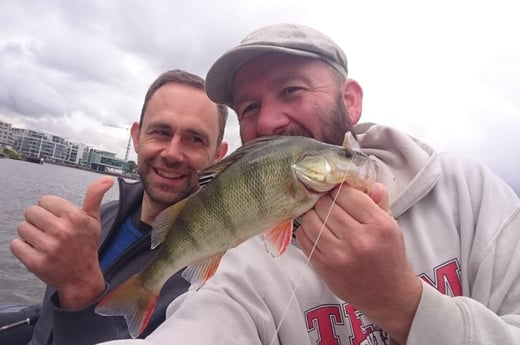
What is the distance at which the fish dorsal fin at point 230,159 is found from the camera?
6.18 feet

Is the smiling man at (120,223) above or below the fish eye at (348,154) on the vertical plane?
below

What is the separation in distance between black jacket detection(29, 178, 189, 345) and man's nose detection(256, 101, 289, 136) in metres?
1.51

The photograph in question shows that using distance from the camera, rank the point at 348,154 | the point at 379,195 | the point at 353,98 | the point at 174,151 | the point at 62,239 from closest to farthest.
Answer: the point at 379,195 → the point at 348,154 → the point at 62,239 → the point at 353,98 → the point at 174,151

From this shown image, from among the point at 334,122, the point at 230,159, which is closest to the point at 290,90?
the point at 334,122

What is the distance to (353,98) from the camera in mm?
2834

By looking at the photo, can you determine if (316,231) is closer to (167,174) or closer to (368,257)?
(368,257)

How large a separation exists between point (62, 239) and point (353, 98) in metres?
2.23

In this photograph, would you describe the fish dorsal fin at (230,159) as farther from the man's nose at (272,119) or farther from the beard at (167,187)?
the beard at (167,187)

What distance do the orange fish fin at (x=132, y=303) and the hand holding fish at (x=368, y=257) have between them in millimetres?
1055

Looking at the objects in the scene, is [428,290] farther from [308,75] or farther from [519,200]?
[308,75]

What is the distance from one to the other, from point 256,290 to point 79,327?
4.03ft

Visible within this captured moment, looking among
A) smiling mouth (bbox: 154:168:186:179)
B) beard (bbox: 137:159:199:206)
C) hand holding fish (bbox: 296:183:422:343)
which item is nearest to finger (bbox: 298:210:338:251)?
hand holding fish (bbox: 296:183:422:343)

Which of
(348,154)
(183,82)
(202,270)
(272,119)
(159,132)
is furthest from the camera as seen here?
(183,82)

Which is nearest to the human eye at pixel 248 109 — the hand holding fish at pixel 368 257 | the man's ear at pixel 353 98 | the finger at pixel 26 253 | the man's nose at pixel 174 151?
the man's ear at pixel 353 98
